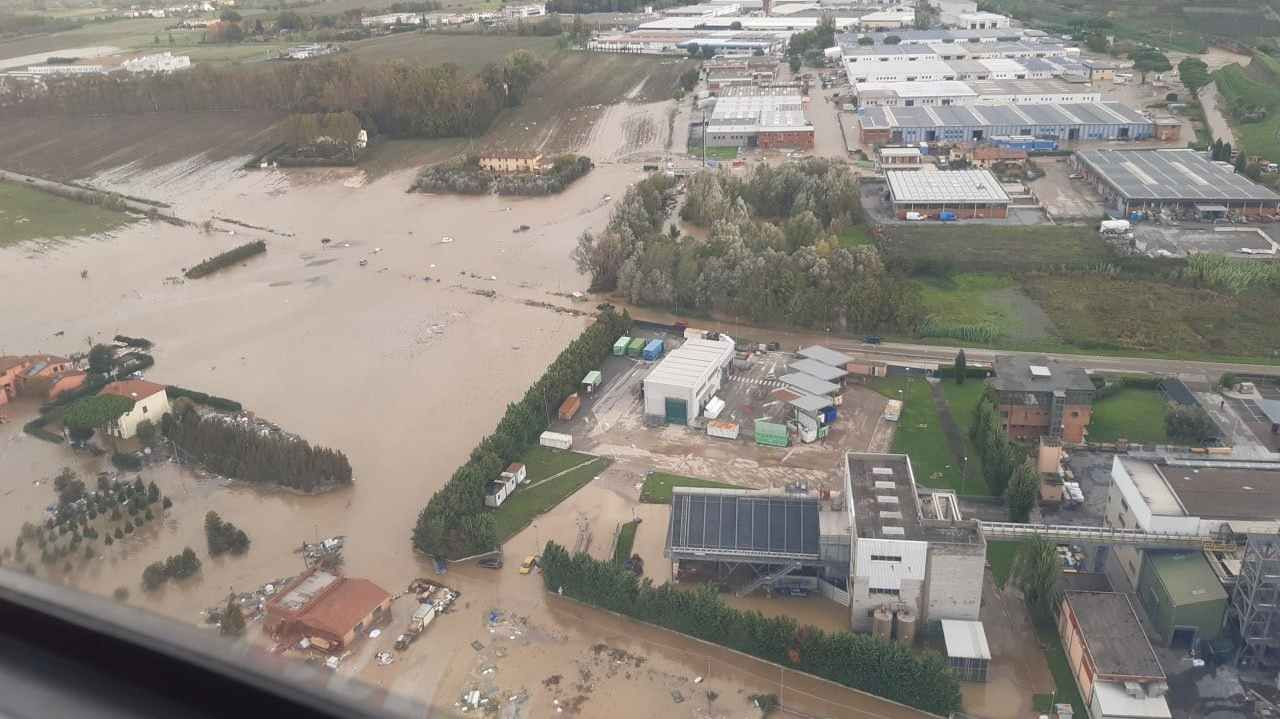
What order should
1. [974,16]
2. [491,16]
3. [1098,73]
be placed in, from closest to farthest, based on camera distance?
[1098,73] → [974,16] → [491,16]

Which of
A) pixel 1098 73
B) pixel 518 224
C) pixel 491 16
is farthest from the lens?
pixel 491 16

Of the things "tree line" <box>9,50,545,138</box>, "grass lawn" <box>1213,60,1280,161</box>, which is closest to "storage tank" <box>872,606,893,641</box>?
"grass lawn" <box>1213,60,1280,161</box>

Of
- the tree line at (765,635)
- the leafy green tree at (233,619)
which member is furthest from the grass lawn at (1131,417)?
the leafy green tree at (233,619)

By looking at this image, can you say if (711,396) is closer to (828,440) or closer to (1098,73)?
(828,440)

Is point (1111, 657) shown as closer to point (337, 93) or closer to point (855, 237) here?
point (855, 237)

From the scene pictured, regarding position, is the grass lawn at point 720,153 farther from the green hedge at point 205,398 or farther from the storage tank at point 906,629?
the storage tank at point 906,629

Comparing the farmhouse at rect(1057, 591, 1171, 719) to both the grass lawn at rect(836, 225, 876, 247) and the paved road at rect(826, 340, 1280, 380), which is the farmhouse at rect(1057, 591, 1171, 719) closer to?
the paved road at rect(826, 340, 1280, 380)

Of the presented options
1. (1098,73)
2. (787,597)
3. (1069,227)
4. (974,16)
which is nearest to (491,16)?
(974,16)
